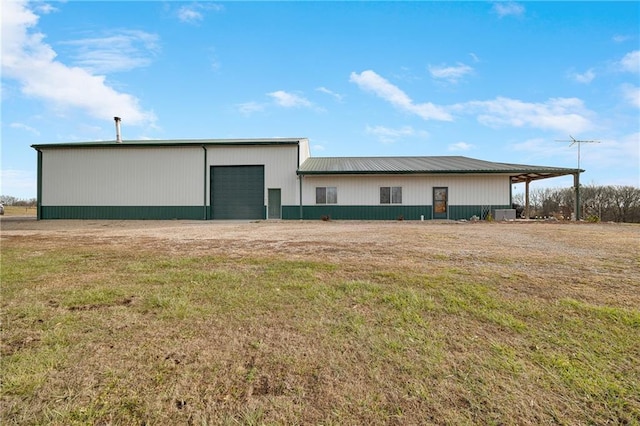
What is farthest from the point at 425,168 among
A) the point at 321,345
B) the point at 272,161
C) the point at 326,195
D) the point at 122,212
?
the point at 122,212

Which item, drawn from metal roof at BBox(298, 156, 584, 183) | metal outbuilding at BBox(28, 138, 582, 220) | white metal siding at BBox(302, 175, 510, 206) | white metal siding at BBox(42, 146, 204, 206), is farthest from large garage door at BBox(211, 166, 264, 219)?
metal roof at BBox(298, 156, 584, 183)

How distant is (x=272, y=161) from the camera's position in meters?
20.6

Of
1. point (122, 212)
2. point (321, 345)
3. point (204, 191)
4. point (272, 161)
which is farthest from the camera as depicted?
point (122, 212)

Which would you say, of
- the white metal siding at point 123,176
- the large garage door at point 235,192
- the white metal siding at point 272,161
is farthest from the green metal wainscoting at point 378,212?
the white metal siding at point 123,176

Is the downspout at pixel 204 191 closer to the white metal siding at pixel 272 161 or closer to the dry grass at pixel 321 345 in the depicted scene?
the white metal siding at pixel 272 161

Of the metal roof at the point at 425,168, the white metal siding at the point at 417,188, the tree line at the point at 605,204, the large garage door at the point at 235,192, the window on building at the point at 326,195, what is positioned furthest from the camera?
the tree line at the point at 605,204

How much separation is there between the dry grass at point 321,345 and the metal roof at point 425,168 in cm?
1454

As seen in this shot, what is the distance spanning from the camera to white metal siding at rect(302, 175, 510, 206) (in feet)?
65.1

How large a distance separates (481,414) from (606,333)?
6.30ft

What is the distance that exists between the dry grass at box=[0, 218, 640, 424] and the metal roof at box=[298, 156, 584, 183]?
47.7ft

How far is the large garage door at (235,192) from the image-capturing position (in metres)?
20.9

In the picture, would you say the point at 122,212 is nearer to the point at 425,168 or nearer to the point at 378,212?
the point at 378,212

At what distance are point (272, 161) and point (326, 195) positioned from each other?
A: 399cm

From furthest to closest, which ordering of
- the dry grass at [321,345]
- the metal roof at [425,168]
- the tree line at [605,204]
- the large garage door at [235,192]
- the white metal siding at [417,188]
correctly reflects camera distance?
the tree line at [605,204]
the large garage door at [235,192]
the white metal siding at [417,188]
the metal roof at [425,168]
the dry grass at [321,345]
